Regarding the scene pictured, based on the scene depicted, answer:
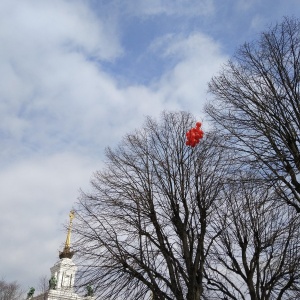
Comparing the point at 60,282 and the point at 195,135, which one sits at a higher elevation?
the point at 60,282

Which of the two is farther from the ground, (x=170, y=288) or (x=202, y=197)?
(x=202, y=197)

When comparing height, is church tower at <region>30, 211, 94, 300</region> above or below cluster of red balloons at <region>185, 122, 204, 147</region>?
above

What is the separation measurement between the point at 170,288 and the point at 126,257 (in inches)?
61.9

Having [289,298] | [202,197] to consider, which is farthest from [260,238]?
[202,197]

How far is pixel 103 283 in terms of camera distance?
12852mm

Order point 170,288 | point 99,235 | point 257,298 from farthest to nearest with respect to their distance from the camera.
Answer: point 257,298 < point 99,235 < point 170,288

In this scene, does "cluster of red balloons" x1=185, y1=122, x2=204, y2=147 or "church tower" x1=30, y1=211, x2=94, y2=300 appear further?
"church tower" x1=30, y1=211, x2=94, y2=300

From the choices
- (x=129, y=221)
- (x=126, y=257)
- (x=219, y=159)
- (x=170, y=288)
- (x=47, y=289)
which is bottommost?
(x=170, y=288)

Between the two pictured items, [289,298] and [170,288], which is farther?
[289,298]

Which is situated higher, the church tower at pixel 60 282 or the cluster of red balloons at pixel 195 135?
the church tower at pixel 60 282

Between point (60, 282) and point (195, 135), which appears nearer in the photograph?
point (195, 135)

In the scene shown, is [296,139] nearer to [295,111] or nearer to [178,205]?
[295,111]

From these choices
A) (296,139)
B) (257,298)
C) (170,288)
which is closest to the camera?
(296,139)

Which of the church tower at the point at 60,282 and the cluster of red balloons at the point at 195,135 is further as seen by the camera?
the church tower at the point at 60,282
